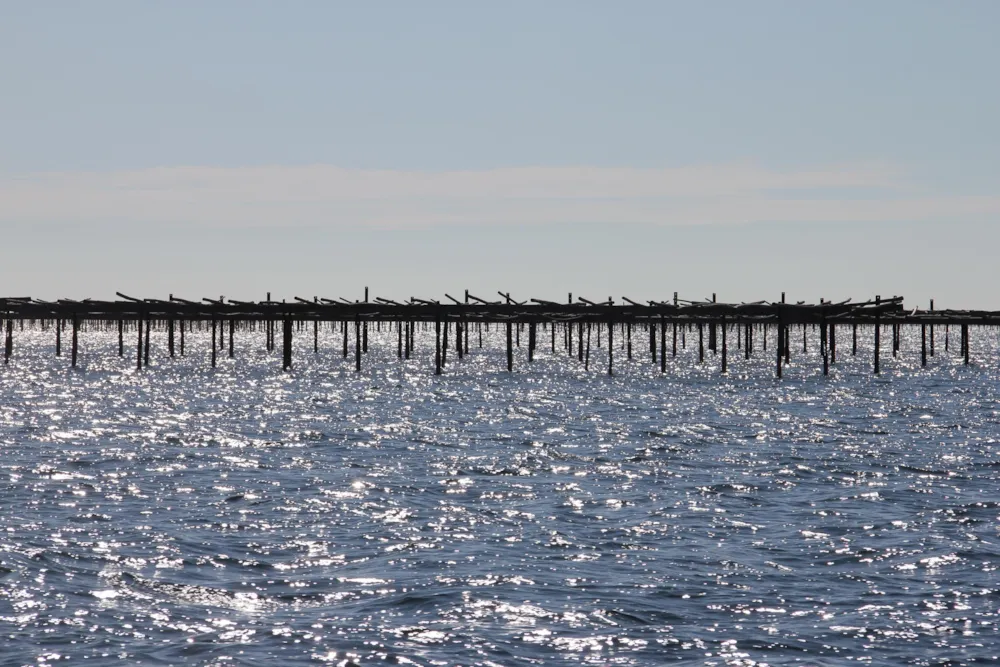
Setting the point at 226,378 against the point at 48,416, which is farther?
the point at 226,378

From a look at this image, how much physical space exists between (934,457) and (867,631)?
52.3 feet

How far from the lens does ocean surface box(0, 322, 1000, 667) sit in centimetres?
1231

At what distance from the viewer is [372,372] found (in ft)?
238

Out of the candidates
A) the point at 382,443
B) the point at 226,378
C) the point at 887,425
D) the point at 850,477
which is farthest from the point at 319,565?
the point at 226,378

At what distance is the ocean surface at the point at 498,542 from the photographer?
12.3 meters

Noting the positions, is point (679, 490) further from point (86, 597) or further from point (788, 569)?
point (86, 597)

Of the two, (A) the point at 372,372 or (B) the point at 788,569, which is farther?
(A) the point at 372,372

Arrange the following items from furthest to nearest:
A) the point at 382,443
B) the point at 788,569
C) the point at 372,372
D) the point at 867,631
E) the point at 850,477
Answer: the point at 372,372, the point at 382,443, the point at 850,477, the point at 788,569, the point at 867,631

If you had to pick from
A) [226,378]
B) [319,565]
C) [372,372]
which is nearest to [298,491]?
[319,565]

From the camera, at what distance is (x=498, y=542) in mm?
17000

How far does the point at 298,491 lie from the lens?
21.8 meters

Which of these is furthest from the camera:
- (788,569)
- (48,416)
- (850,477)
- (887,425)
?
(48,416)

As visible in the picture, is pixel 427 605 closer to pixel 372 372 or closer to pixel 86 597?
pixel 86 597

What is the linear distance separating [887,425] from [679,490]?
1605 cm
